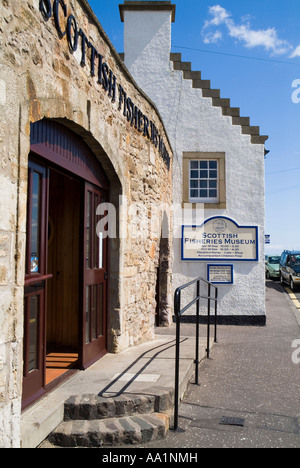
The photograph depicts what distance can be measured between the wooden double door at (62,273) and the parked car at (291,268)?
14.2 metres

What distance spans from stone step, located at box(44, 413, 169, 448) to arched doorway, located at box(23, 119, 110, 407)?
38 cm

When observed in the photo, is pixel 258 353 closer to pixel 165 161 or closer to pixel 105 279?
pixel 105 279

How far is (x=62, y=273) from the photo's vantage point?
585 centimetres

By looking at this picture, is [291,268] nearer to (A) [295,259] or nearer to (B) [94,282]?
(A) [295,259]

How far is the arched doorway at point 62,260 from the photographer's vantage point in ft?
Answer: 12.4

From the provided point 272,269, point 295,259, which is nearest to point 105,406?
point 295,259

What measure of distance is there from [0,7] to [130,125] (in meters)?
3.24

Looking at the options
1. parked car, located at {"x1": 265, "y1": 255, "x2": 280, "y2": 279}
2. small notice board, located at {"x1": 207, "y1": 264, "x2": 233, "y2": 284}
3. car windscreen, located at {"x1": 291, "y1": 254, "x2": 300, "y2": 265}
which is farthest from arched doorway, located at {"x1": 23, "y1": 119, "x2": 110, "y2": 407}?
parked car, located at {"x1": 265, "y1": 255, "x2": 280, "y2": 279}

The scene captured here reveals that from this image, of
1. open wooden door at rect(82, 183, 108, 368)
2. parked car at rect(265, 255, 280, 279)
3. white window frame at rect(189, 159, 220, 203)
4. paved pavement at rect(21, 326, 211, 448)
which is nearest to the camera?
paved pavement at rect(21, 326, 211, 448)

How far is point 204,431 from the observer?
384 cm

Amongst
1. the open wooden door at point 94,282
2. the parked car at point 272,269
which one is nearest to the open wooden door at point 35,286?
the open wooden door at point 94,282

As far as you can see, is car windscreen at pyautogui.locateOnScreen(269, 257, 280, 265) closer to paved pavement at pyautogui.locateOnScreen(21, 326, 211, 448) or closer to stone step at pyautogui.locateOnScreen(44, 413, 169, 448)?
paved pavement at pyautogui.locateOnScreen(21, 326, 211, 448)

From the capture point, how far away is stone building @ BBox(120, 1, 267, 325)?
10.5 metres
